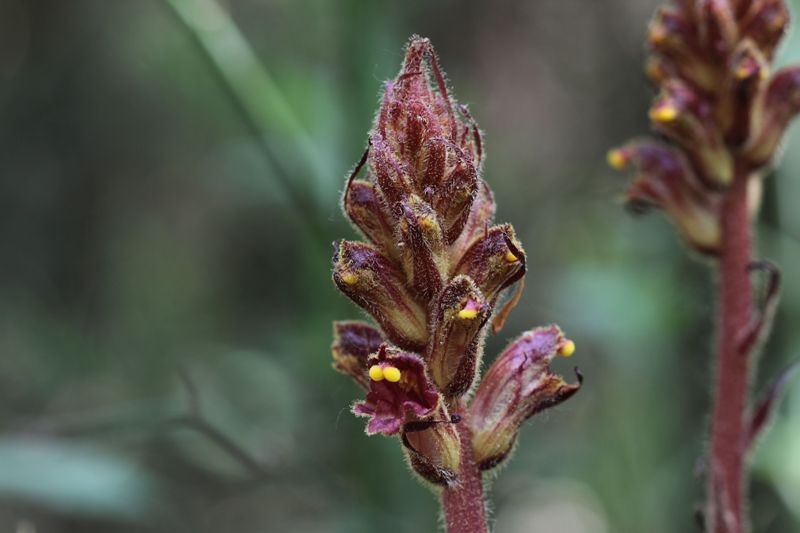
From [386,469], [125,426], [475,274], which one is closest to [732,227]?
[475,274]

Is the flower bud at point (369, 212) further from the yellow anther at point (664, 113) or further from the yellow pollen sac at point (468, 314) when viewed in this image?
the yellow anther at point (664, 113)

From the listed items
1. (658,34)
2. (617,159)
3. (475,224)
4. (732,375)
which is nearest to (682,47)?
(658,34)

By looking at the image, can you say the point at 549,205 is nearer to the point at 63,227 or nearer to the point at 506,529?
the point at 506,529

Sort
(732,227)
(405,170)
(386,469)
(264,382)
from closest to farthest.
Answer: (405,170) → (732,227) → (386,469) → (264,382)

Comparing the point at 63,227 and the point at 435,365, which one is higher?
the point at 63,227

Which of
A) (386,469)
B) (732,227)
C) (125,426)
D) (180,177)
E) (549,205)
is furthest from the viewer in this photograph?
(180,177)

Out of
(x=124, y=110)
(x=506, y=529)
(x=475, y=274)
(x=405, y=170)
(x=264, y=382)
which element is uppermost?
(x=124, y=110)

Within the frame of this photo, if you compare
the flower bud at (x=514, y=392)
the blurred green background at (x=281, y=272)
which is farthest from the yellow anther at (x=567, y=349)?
the blurred green background at (x=281, y=272)
